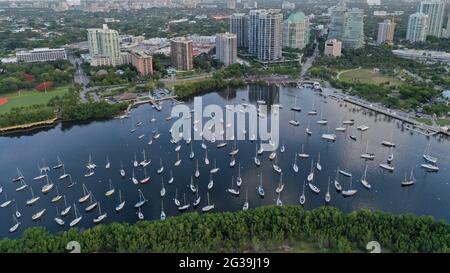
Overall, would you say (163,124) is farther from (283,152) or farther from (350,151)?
(350,151)

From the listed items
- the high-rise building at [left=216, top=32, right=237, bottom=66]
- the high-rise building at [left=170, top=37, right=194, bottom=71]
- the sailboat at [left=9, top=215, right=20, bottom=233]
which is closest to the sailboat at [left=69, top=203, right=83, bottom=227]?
the sailboat at [left=9, top=215, right=20, bottom=233]

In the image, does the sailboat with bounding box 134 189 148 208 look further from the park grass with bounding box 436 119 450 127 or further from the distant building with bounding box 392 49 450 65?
the distant building with bounding box 392 49 450 65

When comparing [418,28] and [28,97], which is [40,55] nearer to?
[28,97]

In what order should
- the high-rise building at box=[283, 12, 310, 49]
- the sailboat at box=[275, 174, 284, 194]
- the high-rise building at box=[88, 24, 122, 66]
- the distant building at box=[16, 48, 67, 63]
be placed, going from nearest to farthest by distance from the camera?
the sailboat at box=[275, 174, 284, 194] < the high-rise building at box=[88, 24, 122, 66] < the distant building at box=[16, 48, 67, 63] < the high-rise building at box=[283, 12, 310, 49]

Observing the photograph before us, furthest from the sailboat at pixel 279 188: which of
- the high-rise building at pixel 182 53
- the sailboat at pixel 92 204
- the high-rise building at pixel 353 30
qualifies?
the high-rise building at pixel 353 30

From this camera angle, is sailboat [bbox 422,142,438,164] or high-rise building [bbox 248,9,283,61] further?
high-rise building [bbox 248,9,283,61]
